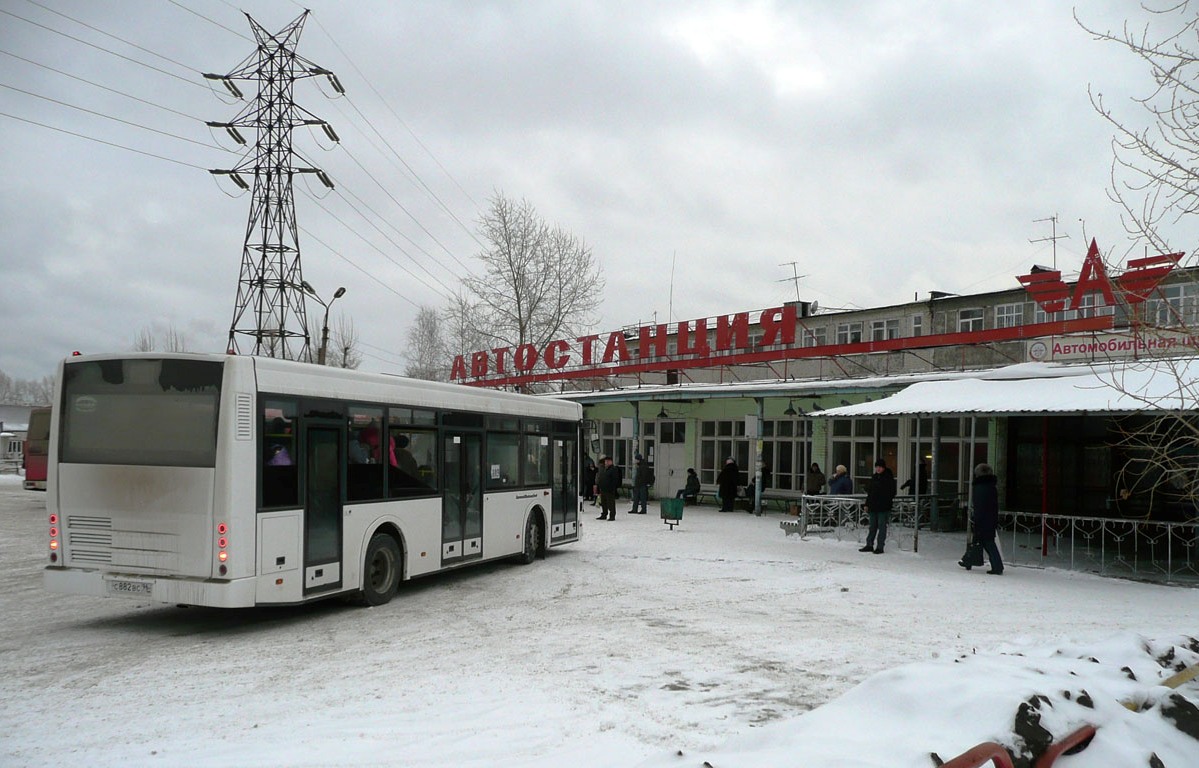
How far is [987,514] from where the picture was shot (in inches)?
554

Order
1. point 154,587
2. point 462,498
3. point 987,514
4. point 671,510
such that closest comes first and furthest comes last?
1. point 154,587
2. point 462,498
3. point 987,514
4. point 671,510

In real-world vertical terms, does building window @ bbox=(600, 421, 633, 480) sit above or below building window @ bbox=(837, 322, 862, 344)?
below

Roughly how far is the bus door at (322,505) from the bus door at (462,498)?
2.20 meters

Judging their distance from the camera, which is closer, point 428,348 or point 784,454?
point 784,454

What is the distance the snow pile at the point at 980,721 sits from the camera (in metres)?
4.20

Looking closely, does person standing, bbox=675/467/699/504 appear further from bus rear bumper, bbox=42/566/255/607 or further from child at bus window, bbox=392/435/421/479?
bus rear bumper, bbox=42/566/255/607

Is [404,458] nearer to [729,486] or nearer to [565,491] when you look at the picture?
[565,491]

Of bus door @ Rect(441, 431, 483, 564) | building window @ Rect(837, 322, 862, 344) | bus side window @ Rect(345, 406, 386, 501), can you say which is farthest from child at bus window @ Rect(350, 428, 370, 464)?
building window @ Rect(837, 322, 862, 344)

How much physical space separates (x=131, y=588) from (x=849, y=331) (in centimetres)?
3814

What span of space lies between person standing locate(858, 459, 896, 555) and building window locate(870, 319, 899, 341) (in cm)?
2531

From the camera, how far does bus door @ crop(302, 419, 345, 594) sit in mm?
9352

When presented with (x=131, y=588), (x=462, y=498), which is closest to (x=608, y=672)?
(x=131, y=588)

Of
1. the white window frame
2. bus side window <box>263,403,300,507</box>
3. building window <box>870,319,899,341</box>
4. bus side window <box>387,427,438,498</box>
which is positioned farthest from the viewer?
building window <box>870,319,899,341</box>

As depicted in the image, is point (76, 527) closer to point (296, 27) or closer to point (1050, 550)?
point (1050, 550)
